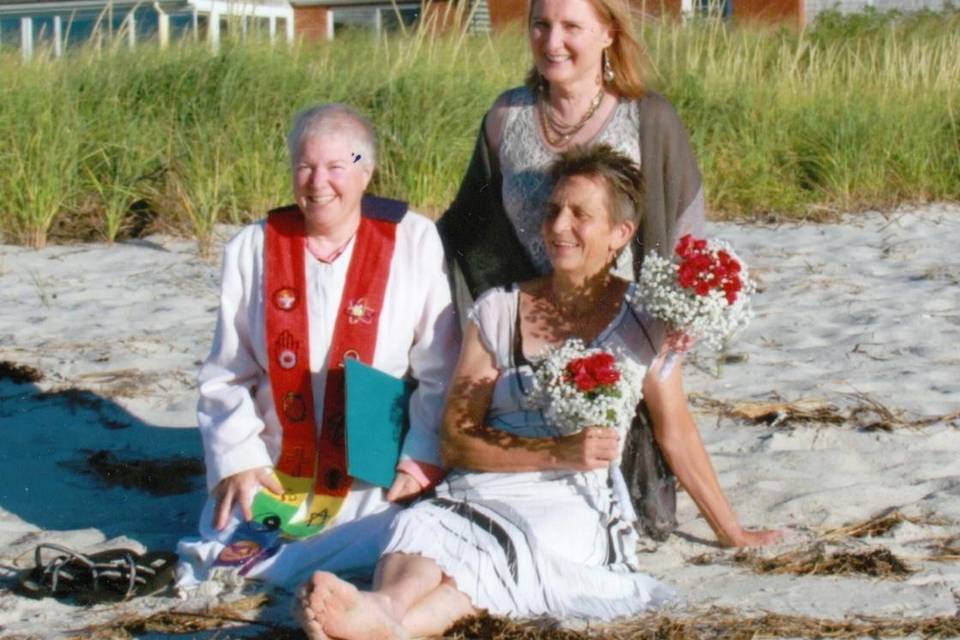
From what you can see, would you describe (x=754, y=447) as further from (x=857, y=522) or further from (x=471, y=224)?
(x=471, y=224)

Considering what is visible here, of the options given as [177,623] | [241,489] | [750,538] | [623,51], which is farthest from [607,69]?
[177,623]

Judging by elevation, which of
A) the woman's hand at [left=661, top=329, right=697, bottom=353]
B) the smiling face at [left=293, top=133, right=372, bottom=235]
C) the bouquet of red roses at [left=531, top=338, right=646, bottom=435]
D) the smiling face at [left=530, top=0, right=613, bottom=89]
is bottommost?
the bouquet of red roses at [left=531, top=338, right=646, bottom=435]

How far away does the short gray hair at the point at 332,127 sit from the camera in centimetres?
417

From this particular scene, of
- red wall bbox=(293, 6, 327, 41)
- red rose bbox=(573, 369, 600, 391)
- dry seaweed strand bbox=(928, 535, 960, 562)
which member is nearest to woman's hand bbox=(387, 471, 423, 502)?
red rose bbox=(573, 369, 600, 391)

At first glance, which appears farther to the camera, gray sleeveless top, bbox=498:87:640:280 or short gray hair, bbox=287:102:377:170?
gray sleeveless top, bbox=498:87:640:280

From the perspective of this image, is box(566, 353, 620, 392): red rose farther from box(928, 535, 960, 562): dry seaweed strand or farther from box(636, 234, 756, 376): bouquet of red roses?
box(928, 535, 960, 562): dry seaweed strand

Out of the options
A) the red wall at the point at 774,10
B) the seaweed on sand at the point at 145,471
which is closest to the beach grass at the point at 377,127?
the seaweed on sand at the point at 145,471

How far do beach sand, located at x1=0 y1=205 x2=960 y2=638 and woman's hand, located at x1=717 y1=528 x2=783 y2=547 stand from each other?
3cm

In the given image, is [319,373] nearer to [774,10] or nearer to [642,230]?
[642,230]

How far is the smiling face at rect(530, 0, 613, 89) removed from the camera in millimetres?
4191

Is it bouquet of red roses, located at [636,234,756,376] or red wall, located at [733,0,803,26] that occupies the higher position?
bouquet of red roses, located at [636,234,756,376]

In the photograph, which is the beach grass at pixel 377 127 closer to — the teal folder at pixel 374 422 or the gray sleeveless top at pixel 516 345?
the teal folder at pixel 374 422

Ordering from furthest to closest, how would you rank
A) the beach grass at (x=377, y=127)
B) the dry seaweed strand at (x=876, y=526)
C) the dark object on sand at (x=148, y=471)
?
the beach grass at (x=377, y=127), the dark object on sand at (x=148, y=471), the dry seaweed strand at (x=876, y=526)

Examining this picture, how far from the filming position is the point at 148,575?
418 cm
